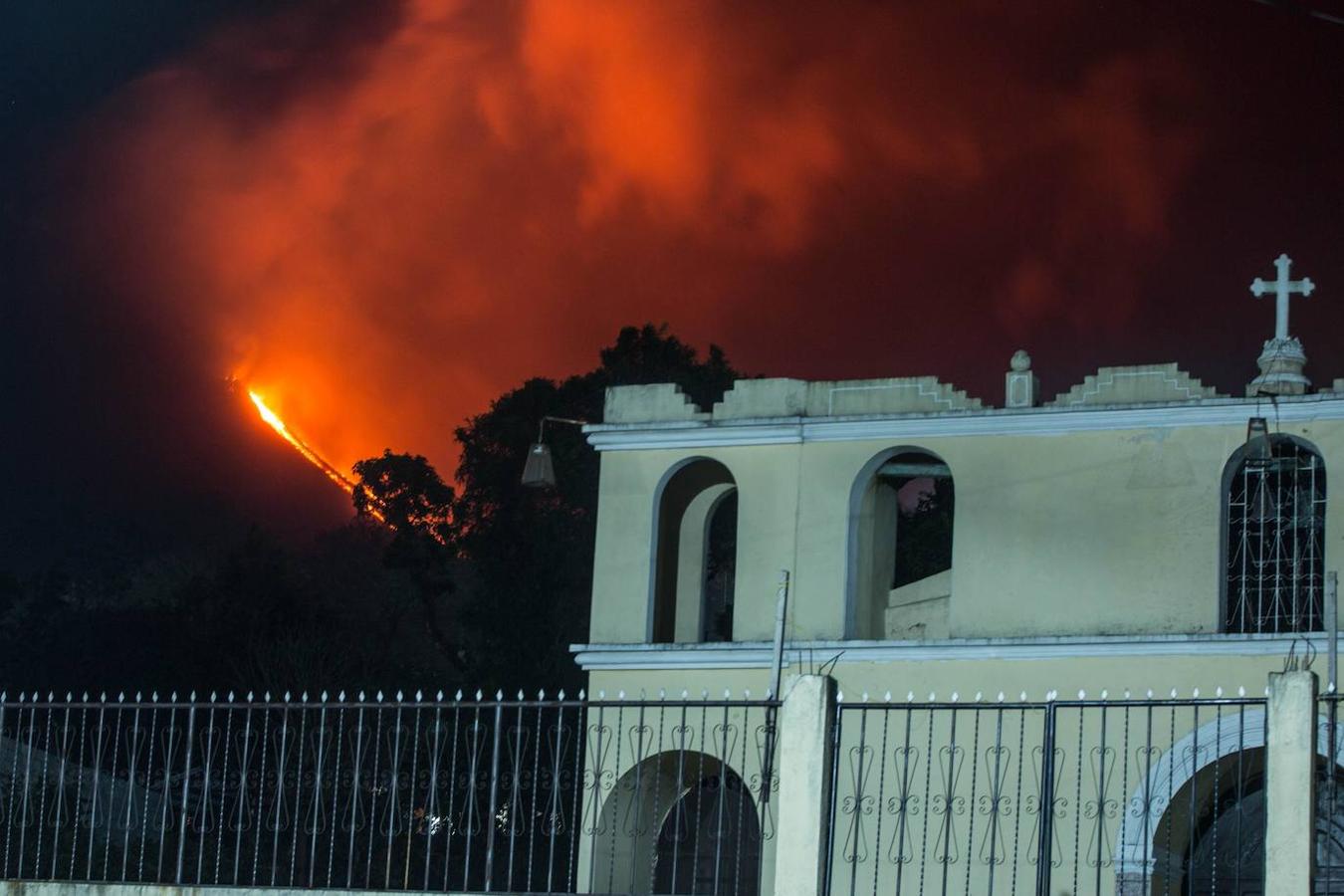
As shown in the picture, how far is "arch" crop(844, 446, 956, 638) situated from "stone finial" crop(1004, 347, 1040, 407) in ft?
3.15

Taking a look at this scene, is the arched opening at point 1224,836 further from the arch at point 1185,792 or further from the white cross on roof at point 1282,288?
the white cross on roof at point 1282,288

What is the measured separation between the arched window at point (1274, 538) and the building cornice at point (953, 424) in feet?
1.31

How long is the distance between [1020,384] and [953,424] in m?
0.80

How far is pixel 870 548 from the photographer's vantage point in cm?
2217

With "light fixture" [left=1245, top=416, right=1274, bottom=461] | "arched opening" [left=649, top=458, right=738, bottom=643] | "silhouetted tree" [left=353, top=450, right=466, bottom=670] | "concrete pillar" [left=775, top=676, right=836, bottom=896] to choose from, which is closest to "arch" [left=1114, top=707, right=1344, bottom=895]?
"light fixture" [left=1245, top=416, right=1274, bottom=461]

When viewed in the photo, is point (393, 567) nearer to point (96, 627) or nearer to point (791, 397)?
point (96, 627)

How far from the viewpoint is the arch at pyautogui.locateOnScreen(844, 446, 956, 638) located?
72.2 feet

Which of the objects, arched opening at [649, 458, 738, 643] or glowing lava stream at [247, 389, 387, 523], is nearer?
arched opening at [649, 458, 738, 643]

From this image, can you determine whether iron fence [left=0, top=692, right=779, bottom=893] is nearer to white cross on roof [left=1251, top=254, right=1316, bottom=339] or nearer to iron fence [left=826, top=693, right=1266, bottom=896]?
iron fence [left=826, top=693, right=1266, bottom=896]

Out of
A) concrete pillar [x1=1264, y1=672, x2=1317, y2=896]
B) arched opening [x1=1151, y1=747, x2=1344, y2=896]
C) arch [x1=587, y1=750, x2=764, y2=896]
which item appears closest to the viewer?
concrete pillar [x1=1264, y1=672, x2=1317, y2=896]

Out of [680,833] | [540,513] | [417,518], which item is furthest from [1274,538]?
[417,518]

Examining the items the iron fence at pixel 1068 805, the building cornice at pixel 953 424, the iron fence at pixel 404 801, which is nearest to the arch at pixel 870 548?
the building cornice at pixel 953 424

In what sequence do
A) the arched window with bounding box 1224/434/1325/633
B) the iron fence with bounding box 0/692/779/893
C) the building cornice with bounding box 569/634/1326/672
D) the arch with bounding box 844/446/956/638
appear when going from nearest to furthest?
the iron fence with bounding box 0/692/779/893 < the building cornice with bounding box 569/634/1326/672 < the arched window with bounding box 1224/434/1325/633 < the arch with bounding box 844/446/956/638

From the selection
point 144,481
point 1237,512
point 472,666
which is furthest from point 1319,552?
point 144,481
